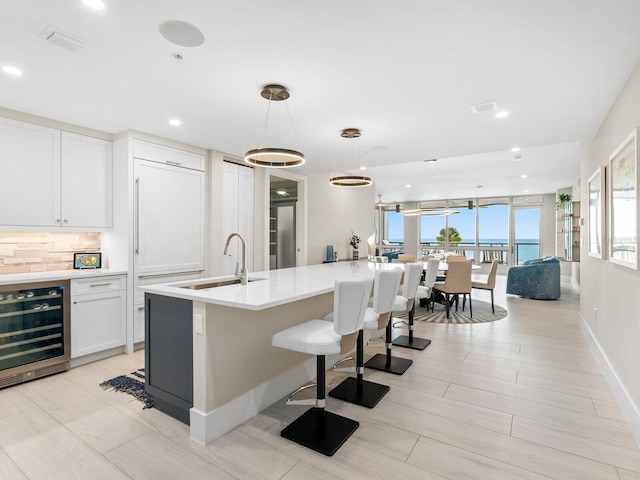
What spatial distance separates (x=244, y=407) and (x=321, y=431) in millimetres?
581

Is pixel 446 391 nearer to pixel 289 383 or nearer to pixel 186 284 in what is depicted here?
pixel 289 383

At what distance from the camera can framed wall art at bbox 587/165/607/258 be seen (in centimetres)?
321

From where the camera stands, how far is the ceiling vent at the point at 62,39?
2.04 meters

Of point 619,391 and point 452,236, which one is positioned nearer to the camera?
point 619,391

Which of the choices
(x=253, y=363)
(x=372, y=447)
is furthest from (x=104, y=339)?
(x=372, y=447)

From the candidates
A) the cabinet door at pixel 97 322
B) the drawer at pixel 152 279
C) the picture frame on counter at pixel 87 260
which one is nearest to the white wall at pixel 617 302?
the drawer at pixel 152 279

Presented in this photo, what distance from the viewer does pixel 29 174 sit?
10.9 feet

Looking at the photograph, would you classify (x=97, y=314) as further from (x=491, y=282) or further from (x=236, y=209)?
(x=491, y=282)

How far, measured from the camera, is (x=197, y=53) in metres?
2.29

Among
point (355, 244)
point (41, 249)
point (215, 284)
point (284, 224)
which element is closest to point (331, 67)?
point (215, 284)

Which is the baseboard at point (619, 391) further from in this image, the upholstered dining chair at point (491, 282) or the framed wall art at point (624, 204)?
the upholstered dining chair at point (491, 282)

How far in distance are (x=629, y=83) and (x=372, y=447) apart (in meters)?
3.25

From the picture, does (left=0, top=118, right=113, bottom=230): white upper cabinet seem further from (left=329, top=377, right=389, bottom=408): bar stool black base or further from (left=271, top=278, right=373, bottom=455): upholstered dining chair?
(left=329, top=377, right=389, bottom=408): bar stool black base

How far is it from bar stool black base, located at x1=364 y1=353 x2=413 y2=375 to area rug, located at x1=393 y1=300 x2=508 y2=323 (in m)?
1.92
